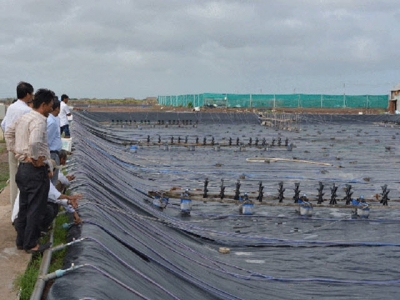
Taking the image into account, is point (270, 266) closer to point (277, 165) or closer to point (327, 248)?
point (327, 248)

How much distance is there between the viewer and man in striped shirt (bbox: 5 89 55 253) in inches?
198

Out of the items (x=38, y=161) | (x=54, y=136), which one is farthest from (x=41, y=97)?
(x=54, y=136)

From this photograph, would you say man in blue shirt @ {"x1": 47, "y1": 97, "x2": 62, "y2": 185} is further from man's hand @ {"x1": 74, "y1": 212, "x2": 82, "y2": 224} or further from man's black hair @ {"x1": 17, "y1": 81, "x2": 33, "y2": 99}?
man's hand @ {"x1": 74, "y1": 212, "x2": 82, "y2": 224}

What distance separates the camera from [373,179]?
1692 centimetres

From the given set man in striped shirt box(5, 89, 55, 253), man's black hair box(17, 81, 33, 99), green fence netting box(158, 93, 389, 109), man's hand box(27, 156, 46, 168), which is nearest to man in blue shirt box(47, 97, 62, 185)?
man's black hair box(17, 81, 33, 99)

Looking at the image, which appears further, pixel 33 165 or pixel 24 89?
pixel 24 89

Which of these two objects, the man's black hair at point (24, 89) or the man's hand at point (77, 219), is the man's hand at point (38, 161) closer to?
the man's hand at point (77, 219)

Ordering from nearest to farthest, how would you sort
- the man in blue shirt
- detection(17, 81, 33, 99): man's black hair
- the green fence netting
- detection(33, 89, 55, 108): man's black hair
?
detection(33, 89, 55, 108): man's black hair → detection(17, 81, 33, 99): man's black hair → the man in blue shirt → the green fence netting

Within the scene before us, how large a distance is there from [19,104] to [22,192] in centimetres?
138

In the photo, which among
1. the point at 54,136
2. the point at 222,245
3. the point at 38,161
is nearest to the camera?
the point at 38,161

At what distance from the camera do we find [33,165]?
5.10 metres

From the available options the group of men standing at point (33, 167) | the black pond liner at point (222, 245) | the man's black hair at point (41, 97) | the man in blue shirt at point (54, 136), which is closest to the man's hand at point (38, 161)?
the group of men standing at point (33, 167)

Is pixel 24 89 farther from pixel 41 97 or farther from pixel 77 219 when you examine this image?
pixel 77 219

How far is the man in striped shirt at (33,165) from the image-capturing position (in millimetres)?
5035
